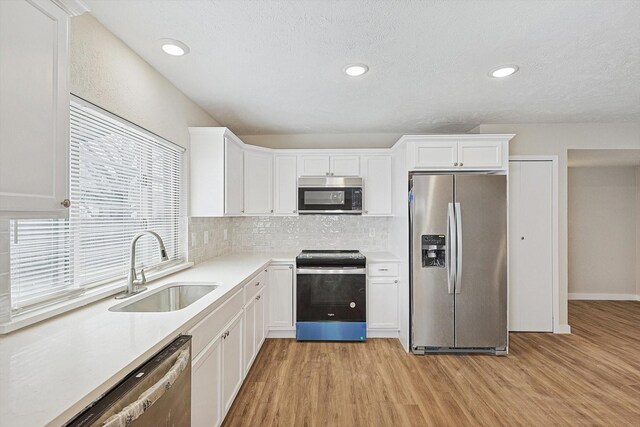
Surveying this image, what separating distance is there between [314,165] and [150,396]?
281 centimetres

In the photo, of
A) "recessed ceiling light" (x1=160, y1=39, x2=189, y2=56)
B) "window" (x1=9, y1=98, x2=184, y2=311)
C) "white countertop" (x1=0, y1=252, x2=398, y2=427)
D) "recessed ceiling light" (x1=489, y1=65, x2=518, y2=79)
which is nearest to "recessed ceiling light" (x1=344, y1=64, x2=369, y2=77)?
"recessed ceiling light" (x1=489, y1=65, x2=518, y2=79)

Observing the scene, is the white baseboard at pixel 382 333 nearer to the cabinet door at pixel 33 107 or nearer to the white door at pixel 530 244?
the white door at pixel 530 244

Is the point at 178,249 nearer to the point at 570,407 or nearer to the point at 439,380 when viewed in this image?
the point at 439,380

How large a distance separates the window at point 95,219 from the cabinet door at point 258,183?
3.31 feet

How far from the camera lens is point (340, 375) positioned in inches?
96.6

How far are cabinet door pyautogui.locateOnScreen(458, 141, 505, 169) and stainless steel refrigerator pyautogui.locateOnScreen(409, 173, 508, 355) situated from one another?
132mm

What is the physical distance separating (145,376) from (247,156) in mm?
2604

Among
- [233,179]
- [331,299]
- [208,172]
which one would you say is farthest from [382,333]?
[208,172]

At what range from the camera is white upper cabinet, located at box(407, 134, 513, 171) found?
2.86 meters

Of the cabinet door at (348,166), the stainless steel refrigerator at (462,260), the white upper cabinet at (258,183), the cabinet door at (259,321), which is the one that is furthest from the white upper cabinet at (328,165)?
the cabinet door at (259,321)

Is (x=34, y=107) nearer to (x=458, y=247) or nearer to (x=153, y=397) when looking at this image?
(x=153, y=397)

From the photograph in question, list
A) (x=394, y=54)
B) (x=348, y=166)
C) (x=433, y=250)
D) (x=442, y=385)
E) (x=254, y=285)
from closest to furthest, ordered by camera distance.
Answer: (x=394, y=54), (x=442, y=385), (x=254, y=285), (x=433, y=250), (x=348, y=166)

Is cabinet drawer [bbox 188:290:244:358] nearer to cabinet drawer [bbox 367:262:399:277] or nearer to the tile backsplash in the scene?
cabinet drawer [bbox 367:262:399:277]

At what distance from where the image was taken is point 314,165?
3.47 meters
